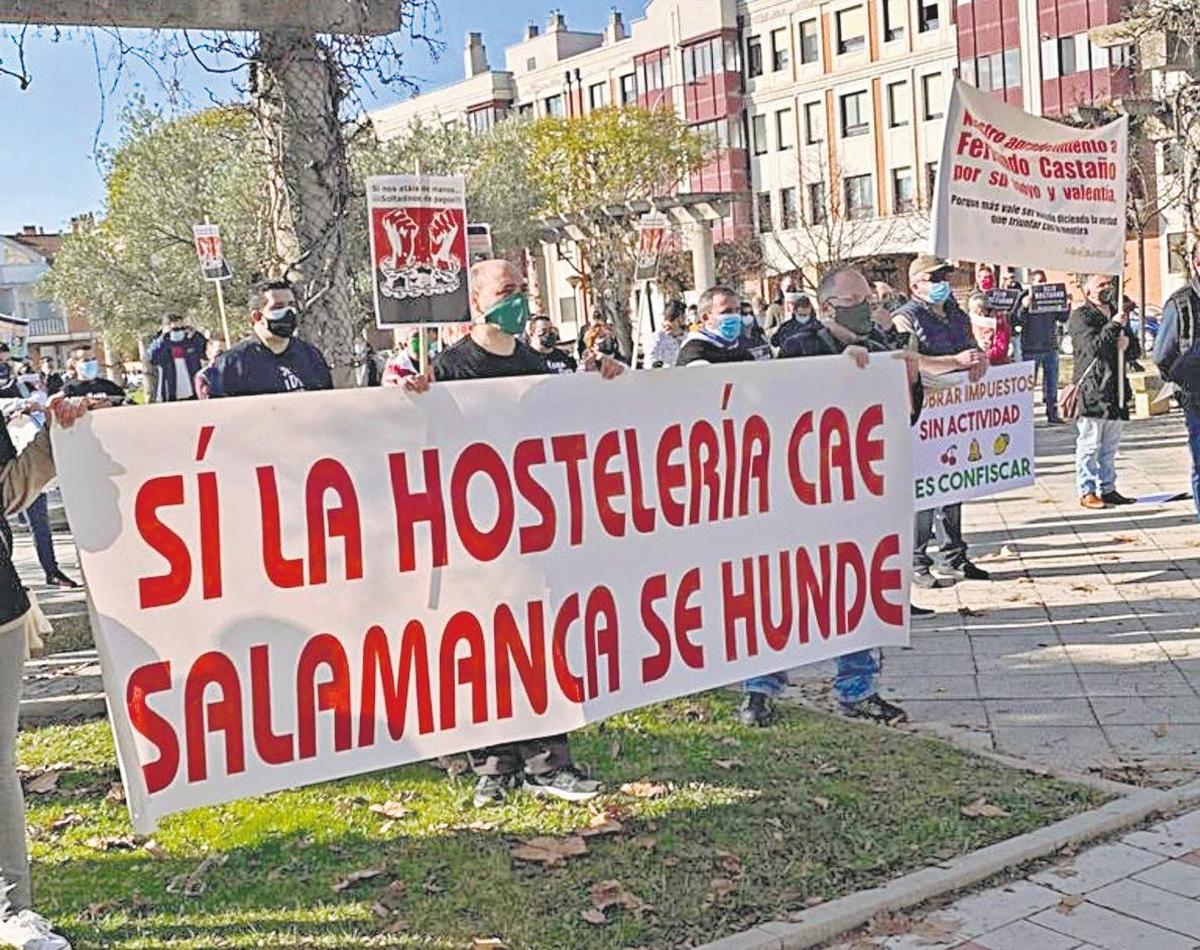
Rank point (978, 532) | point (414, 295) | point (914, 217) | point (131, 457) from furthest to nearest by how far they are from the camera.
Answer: point (914, 217) → point (978, 532) → point (414, 295) → point (131, 457)

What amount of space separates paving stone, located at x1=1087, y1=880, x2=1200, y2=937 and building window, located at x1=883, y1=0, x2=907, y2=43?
182ft

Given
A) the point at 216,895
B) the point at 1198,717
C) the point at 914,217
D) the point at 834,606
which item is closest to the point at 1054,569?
the point at 1198,717

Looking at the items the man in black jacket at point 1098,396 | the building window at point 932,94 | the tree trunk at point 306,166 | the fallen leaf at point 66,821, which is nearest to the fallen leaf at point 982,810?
the fallen leaf at point 66,821

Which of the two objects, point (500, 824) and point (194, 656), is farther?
point (500, 824)

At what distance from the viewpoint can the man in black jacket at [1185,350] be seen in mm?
8930

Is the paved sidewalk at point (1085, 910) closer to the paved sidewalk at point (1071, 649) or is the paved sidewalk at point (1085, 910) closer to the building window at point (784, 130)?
the paved sidewalk at point (1071, 649)

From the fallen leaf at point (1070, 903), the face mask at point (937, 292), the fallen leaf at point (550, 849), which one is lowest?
the fallen leaf at point (1070, 903)

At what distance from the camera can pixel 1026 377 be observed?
10.0 meters

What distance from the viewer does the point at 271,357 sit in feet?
23.0

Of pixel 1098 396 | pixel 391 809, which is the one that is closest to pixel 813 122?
pixel 1098 396

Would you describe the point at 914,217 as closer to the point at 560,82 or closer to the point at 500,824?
the point at 560,82

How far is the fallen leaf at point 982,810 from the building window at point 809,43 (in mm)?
57406

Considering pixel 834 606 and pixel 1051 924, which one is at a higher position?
pixel 834 606

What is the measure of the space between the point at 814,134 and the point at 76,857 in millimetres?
58422
